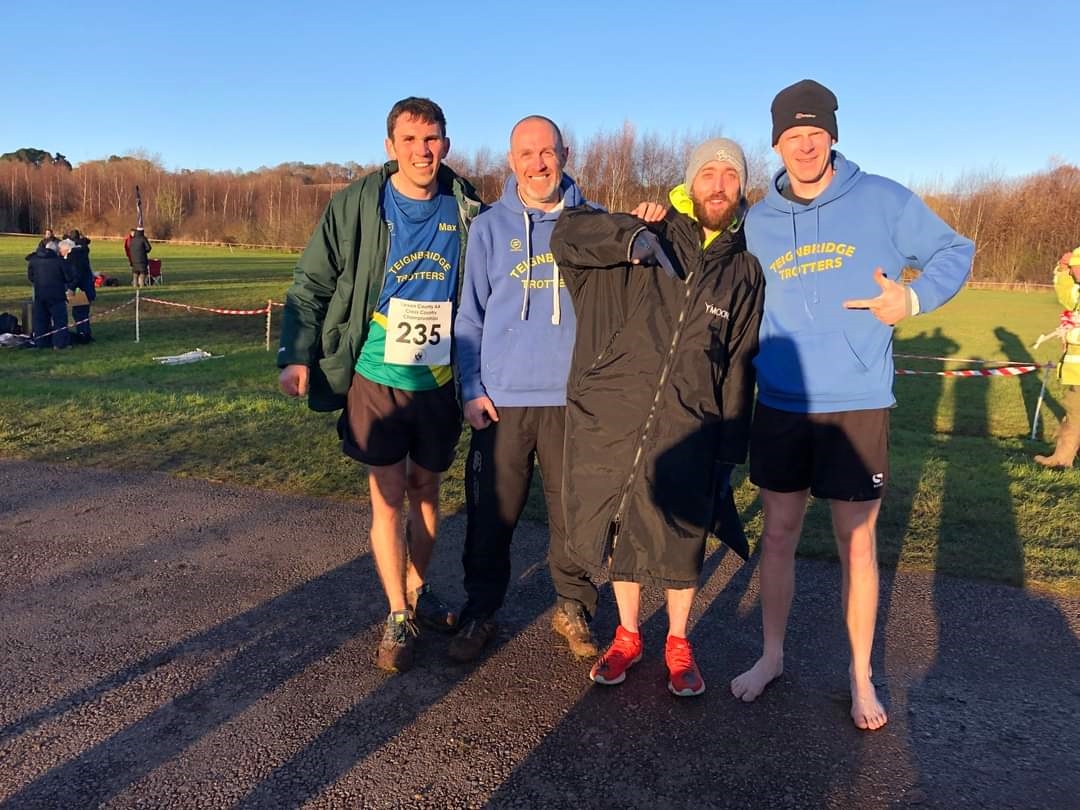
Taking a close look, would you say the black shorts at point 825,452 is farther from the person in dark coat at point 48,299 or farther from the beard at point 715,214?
the person in dark coat at point 48,299

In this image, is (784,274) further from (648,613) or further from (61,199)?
(61,199)

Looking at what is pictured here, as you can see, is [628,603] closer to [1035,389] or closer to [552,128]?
[552,128]

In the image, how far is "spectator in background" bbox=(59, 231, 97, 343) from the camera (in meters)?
14.4

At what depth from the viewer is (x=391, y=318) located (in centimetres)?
333

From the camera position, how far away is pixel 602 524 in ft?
10.1

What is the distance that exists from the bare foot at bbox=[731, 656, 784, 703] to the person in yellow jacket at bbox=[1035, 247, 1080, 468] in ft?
17.3

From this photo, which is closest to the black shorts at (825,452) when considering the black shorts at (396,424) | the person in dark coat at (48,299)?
the black shorts at (396,424)

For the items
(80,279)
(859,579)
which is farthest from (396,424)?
(80,279)

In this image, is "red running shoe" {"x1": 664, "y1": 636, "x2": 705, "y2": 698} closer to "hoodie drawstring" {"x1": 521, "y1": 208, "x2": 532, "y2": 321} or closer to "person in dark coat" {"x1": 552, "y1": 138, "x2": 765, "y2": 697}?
"person in dark coat" {"x1": 552, "y1": 138, "x2": 765, "y2": 697}

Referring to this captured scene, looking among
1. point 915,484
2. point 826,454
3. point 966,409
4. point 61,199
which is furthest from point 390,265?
point 61,199

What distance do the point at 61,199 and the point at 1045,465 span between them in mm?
99423

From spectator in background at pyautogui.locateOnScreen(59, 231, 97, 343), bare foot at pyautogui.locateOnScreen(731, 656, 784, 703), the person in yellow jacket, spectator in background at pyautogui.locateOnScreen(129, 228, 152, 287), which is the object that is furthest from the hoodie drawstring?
spectator in background at pyautogui.locateOnScreen(129, 228, 152, 287)

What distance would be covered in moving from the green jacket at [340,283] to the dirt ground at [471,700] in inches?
45.9

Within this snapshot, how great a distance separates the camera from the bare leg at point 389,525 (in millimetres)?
3418
